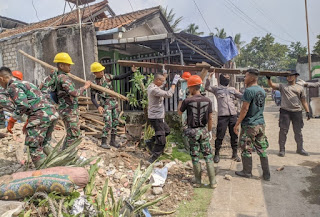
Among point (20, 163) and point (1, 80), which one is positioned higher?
point (1, 80)

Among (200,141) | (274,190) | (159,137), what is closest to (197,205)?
(200,141)

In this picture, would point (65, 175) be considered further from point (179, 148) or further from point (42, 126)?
point (179, 148)

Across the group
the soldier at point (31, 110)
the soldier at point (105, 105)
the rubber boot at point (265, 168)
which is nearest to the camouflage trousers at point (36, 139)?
the soldier at point (31, 110)

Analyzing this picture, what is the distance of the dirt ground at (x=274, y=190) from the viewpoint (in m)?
3.27

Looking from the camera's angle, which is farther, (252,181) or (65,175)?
(252,181)

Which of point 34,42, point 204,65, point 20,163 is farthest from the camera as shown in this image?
point 34,42

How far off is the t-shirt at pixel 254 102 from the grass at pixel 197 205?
1.43 m

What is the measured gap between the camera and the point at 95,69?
5324 mm

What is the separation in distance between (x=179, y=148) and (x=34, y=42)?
256 inches

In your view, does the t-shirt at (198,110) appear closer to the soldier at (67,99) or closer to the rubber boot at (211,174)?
the rubber boot at (211,174)

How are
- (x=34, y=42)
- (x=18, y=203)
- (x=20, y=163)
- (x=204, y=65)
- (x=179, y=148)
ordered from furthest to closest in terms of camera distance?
(x=34, y=42), (x=179, y=148), (x=204, y=65), (x=20, y=163), (x=18, y=203)

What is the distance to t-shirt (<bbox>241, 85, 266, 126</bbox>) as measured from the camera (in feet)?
13.6

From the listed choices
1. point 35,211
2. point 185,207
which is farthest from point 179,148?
point 35,211

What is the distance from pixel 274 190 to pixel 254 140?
34.2 inches
